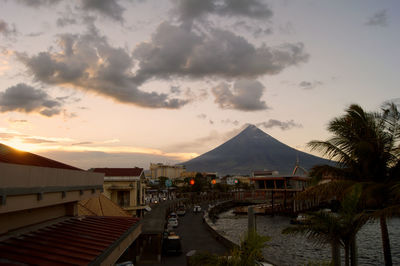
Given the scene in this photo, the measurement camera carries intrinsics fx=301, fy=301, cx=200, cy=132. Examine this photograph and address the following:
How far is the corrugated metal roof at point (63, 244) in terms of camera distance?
6824 mm

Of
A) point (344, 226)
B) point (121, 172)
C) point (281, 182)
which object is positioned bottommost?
point (281, 182)

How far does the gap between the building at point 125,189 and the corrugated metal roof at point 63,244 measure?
2721 centimetres

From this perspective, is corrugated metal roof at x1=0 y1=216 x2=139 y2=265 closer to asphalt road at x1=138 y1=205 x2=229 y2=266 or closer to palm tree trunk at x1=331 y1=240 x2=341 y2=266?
palm tree trunk at x1=331 y1=240 x2=341 y2=266

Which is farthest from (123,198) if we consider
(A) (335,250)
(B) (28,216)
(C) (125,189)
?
(A) (335,250)

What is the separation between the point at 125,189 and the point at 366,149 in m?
30.8

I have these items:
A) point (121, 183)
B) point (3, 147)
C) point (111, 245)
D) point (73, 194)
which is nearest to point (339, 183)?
point (111, 245)

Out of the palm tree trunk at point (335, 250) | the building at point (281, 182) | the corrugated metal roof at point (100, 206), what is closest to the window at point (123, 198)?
the corrugated metal roof at point (100, 206)

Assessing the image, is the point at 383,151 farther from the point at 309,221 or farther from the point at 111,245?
the point at 111,245

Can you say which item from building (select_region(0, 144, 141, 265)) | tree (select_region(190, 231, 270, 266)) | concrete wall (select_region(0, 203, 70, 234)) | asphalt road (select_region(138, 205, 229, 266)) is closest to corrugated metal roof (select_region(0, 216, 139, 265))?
building (select_region(0, 144, 141, 265))

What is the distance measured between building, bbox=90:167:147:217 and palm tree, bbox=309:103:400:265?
2848 cm

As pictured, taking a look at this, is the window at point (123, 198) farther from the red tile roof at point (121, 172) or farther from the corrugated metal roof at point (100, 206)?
the corrugated metal roof at point (100, 206)

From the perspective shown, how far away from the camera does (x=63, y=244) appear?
8.14m

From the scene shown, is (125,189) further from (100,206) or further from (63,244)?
(63,244)

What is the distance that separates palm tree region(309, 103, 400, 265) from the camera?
41.8ft
